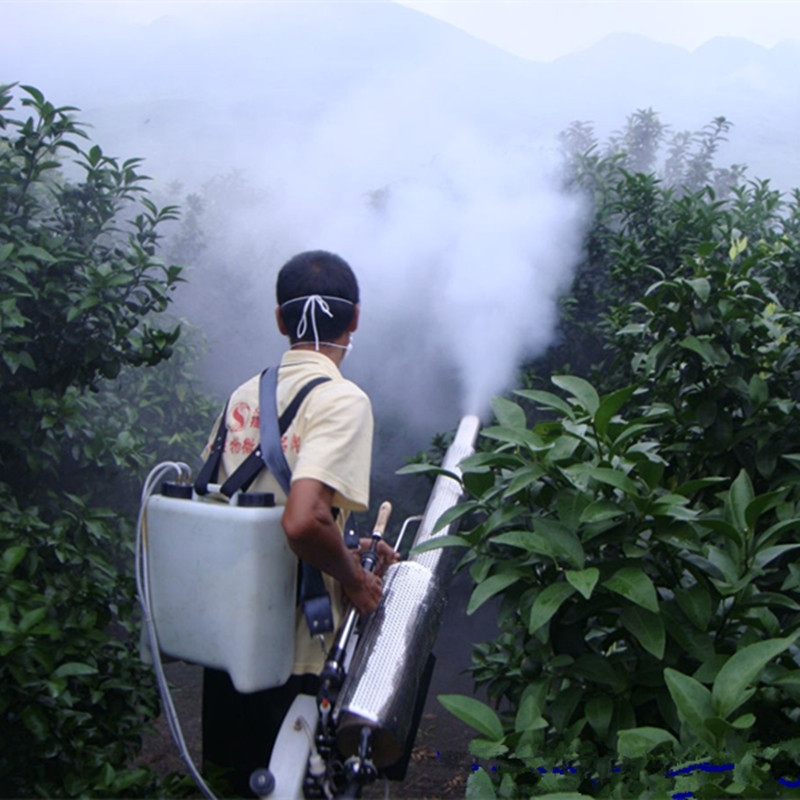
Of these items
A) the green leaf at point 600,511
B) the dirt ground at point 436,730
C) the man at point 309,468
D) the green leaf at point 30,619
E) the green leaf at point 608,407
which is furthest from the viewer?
the dirt ground at point 436,730

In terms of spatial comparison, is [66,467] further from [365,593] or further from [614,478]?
[614,478]

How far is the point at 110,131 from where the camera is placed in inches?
211

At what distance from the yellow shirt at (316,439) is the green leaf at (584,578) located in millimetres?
665

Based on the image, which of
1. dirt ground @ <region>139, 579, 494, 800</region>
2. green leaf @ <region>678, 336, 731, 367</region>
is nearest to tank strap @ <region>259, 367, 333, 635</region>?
green leaf @ <region>678, 336, 731, 367</region>

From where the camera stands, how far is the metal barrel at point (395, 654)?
211 cm

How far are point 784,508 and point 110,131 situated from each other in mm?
4552

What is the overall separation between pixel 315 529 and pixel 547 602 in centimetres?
61

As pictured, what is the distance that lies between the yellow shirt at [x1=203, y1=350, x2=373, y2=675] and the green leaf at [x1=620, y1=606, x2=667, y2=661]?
2.34ft

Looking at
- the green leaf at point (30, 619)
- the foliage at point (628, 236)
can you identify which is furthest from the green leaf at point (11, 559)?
the foliage at point (628, 236)

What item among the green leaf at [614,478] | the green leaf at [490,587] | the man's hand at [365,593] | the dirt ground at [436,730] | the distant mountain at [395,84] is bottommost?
the dirt ground at [436,730]

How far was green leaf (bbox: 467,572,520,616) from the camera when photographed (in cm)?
171

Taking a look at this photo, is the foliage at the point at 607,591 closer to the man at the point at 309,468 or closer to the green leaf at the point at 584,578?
the green leaf at the point at 584,578

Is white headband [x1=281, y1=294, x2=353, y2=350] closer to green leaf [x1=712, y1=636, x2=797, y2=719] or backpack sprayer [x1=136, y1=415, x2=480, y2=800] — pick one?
backpack sprayer [x1=136, y1=415, x2=480, y2=800]

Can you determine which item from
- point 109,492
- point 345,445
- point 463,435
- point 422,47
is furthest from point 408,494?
point 345,445
